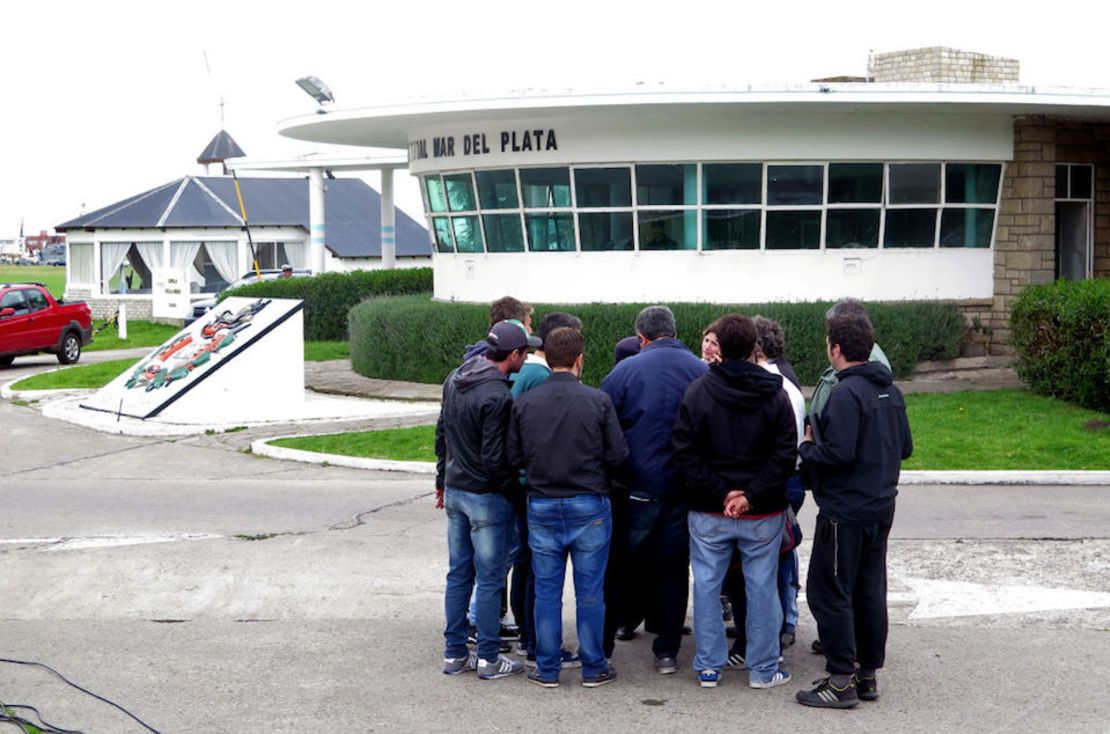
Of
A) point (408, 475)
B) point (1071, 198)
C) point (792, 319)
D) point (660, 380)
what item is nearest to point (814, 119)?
point (792, 319)

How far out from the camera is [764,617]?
7180 millimetres

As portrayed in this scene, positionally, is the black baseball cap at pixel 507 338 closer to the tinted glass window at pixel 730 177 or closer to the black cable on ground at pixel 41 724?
the black cable on ground at pixel 41 724

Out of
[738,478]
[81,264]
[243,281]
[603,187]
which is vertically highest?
[603,187]

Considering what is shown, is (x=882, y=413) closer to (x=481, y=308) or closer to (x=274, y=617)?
(x=274, y=617)

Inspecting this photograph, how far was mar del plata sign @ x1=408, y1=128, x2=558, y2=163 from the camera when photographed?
866 inches

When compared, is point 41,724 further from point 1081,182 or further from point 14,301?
point 14,301

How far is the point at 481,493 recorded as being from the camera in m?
7.36

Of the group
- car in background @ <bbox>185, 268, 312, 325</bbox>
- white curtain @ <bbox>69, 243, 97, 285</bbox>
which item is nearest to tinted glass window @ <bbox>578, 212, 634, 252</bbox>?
car in background @ <bbox>185, 268, 312, 325</bbox>

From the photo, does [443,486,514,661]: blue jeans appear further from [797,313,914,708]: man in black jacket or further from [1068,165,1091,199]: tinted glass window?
[1068,165,1091,199]: tinted glass window

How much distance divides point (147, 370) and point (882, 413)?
15640 mm

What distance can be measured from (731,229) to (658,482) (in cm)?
1459

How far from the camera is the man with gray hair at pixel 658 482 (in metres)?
7.42

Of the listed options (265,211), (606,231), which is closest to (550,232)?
(606,231)

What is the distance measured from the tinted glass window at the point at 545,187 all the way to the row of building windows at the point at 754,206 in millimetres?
16
